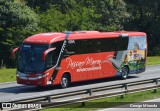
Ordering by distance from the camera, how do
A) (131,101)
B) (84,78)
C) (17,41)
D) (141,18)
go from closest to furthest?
(131,101), (84,78), (17,41), (141,18)

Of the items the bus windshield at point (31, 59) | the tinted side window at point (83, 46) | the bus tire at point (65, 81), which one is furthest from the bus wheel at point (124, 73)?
the bus windshield at point (31, 59)

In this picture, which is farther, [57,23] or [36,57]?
[57,23]

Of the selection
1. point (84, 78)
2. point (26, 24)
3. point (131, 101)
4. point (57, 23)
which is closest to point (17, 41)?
point (26, 24)

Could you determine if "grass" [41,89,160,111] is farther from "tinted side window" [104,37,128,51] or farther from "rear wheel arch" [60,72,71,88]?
"tinted side window" [104,37,128,51]

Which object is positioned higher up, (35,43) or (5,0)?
(5,0)

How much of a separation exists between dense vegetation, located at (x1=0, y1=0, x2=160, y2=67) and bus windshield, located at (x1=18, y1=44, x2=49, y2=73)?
55.3ft

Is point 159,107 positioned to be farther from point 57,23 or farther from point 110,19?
point 110,19

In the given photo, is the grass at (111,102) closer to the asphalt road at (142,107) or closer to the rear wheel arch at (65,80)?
the asphalt road at (142,107)

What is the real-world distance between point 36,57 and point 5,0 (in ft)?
65.4

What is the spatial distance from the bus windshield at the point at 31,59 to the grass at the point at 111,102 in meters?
5.62

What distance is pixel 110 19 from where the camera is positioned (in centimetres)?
5731

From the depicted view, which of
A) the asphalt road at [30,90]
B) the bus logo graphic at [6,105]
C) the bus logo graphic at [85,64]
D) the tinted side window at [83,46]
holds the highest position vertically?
the tinted side window at [83,46]

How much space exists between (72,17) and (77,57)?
23101 mm

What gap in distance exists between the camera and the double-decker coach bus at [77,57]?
2447cm
